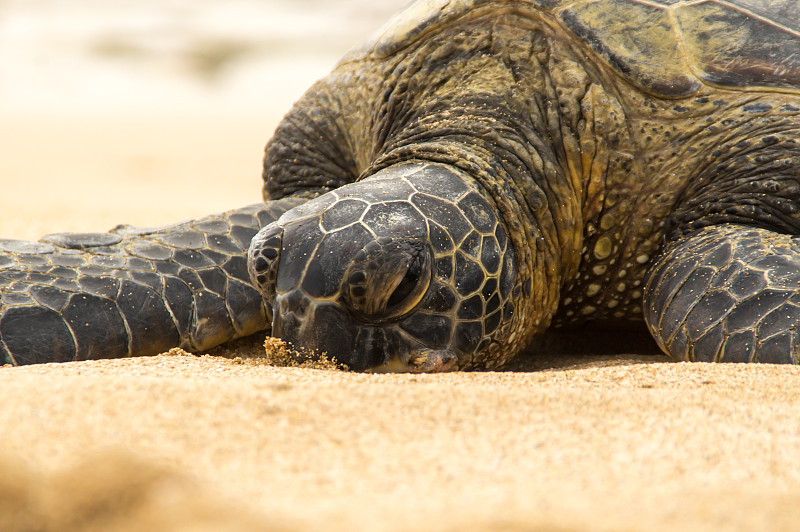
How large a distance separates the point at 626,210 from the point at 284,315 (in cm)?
143

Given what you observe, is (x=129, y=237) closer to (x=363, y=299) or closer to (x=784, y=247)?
(x=363, y=299)

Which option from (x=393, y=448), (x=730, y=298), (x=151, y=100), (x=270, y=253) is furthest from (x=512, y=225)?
(x=151, y=100)

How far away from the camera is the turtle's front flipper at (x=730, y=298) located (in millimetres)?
2084

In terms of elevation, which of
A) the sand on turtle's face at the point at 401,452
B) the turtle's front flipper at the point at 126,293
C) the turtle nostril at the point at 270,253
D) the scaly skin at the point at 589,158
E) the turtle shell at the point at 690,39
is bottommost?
the sand on turtle's face at the point at 401,452

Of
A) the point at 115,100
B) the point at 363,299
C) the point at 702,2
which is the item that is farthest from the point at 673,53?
the point at 115,100

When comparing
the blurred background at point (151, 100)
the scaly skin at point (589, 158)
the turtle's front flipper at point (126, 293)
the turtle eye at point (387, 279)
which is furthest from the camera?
the blurred background at point (151, 100)

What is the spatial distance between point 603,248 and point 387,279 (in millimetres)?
1104

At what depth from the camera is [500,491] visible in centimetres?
115

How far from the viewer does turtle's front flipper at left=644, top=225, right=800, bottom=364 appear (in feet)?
6.84

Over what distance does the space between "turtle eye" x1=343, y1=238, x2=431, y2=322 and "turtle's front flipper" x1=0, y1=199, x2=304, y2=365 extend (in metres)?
0.75

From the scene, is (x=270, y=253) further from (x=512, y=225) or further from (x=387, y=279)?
(x=512, y=225)

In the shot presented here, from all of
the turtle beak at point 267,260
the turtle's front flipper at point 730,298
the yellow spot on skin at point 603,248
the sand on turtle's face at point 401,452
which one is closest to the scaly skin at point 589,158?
the yellow spot on skin at point 603,248

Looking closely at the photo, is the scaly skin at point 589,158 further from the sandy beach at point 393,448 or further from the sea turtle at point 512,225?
the sandy beach at point 393,448

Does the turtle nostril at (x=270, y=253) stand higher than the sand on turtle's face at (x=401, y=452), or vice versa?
the turtle nostril at (x=270, y=253)
